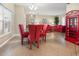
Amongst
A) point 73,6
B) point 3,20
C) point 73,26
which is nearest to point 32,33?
point 3,20

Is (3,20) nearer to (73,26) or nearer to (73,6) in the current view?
(73,26)

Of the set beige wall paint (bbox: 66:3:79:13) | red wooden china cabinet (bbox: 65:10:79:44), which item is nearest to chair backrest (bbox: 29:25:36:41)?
red wooden china cabinet (bbox: 65:10:79:44)

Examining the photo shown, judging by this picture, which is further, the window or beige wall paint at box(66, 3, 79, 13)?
beige wall paint at box(66, 3, 79, 13)

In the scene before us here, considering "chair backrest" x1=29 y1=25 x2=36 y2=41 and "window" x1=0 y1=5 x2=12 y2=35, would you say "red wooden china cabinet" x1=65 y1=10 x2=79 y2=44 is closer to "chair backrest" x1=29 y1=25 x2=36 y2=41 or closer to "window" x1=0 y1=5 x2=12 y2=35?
"chair backrest" x1=29 y1=25 x2=36 y2=41

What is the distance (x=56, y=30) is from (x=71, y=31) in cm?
656

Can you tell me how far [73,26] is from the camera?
586 cm

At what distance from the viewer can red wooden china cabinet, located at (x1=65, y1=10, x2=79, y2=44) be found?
5512mm

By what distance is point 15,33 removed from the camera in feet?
26.8

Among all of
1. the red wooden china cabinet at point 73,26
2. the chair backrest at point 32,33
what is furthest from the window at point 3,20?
the red wooden china cabinet at point 73,26

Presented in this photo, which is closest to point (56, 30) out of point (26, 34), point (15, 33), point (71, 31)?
point (15, 33)

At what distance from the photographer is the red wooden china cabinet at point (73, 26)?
5512 millimetres

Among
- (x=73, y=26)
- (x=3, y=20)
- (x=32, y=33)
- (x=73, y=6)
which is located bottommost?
(x=32, y=33)

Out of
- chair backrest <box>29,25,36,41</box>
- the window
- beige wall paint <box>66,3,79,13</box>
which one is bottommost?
chair backrest <box>29,25,36,41</box>

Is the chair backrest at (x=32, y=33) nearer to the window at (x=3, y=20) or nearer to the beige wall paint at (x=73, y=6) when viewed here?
the window at (x=3, y=20)
